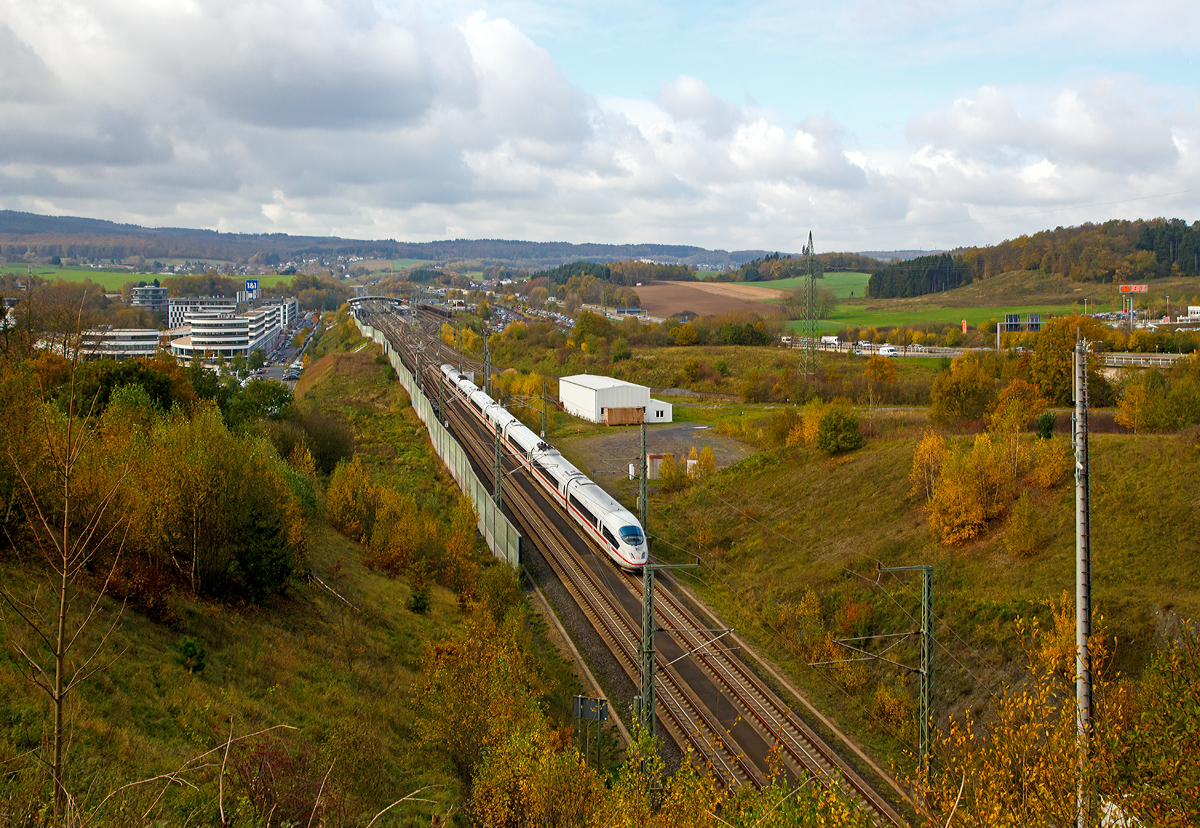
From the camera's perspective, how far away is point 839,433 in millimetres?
40375

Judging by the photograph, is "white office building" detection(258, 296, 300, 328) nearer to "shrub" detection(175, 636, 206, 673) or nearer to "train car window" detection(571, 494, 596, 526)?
"train car window" detection(571, 494, 596, 526)

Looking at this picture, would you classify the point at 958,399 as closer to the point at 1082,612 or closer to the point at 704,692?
the point at 704,692

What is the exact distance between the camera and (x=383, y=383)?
3155 inches

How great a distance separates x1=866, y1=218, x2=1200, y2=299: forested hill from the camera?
12350 cm

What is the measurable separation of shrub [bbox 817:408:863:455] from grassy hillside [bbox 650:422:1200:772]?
42.2 inches

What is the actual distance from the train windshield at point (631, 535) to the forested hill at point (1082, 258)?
12257 cm

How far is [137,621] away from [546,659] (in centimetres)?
1183

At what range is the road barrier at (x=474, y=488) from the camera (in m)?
31.8

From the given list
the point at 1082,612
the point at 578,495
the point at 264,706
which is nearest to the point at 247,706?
the point at 264,706

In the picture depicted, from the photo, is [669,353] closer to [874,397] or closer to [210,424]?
[874,397]

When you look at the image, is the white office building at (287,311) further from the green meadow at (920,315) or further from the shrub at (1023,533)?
the shrub at (1023,533)

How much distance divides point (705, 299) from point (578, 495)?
379ft

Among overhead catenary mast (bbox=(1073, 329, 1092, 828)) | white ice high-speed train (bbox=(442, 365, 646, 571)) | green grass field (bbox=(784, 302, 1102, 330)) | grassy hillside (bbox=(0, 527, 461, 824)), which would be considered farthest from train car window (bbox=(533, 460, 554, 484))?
green grass field (bbox=(784, 302, 1102, 330))

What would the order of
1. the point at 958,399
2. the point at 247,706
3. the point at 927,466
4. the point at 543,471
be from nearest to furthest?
the point at 247,706 < the point at 927,466 < the point at 543,471 < the point at 958,399
